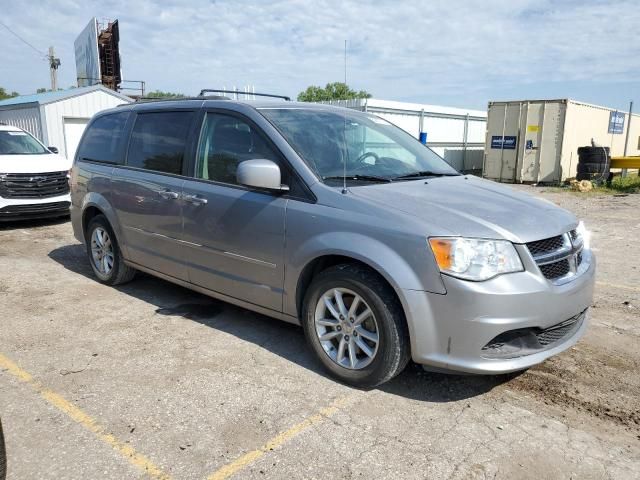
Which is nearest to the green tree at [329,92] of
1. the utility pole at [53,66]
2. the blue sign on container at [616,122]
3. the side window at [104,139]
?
the utility pole at [53,66]

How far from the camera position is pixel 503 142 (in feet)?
60.8

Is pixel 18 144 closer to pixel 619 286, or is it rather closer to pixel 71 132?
pixel 71 132

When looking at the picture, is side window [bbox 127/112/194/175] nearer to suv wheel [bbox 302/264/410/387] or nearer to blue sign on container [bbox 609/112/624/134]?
suv wheel [bbox 302/264/410/387]

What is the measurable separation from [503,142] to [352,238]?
1690 centimetres

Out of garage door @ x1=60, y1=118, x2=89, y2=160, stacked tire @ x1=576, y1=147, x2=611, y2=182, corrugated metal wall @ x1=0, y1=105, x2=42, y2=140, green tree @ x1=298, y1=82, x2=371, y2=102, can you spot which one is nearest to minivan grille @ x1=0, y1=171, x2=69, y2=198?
corrugated metal wall @ x1=0, y1=105, x2=42, y2=140

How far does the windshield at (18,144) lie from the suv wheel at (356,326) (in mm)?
8617

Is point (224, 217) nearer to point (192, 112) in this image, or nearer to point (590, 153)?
point (192, 112)

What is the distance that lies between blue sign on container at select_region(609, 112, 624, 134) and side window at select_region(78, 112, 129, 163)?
2081cm

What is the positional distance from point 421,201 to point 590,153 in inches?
621

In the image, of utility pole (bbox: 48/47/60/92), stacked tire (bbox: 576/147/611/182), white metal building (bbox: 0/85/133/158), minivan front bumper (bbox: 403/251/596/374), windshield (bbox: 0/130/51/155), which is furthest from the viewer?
utility pole (bbox: 48/47/60/92)

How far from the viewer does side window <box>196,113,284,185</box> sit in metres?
3.90

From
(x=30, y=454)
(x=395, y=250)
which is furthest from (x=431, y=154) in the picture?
(x=30, y=454)

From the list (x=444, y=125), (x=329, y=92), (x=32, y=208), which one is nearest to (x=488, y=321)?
(x=32, y=208)

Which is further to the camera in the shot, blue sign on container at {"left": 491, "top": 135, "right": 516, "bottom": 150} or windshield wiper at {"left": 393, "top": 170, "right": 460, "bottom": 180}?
blue sign on container at {"left": 491, "top": 135, "right": 516, "bottom": 150}
